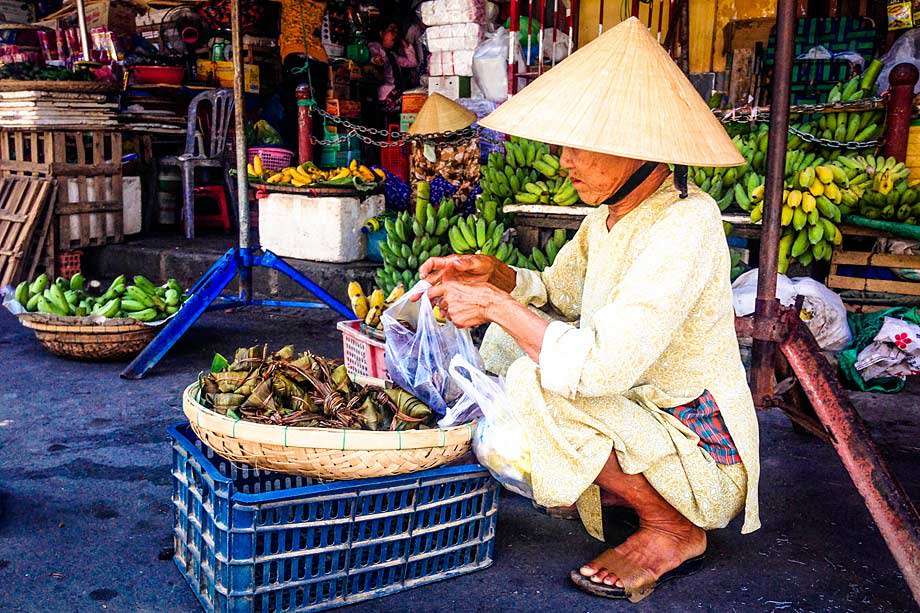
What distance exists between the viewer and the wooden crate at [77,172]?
6.09m

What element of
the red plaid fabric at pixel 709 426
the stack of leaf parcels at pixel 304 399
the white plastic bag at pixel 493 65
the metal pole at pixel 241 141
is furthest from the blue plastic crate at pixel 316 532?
the white plastic bag at pixel 493 65

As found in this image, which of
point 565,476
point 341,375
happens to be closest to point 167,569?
point 341,375

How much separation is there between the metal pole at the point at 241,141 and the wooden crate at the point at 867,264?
10.2 feet

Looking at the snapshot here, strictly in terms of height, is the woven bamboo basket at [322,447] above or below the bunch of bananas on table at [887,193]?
below

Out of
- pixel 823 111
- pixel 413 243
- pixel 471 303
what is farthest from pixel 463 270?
pixel 823 111

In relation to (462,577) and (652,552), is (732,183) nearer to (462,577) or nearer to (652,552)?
(652,552)

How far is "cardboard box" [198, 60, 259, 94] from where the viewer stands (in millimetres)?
8305

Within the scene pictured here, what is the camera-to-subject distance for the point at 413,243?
466 centimetres

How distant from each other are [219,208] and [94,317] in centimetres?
341

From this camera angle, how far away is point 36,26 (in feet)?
34.9

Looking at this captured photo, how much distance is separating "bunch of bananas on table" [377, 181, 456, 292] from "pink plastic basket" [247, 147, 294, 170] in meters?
2.76

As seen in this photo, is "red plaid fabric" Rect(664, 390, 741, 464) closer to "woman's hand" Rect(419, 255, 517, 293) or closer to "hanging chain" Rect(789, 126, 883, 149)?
"woman's hand" Rect(419, 255, 517, 293)

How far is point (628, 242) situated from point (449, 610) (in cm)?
105

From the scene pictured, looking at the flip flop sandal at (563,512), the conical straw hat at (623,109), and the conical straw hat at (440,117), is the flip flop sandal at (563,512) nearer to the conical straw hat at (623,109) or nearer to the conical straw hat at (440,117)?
the conical straw hat at (623,109)
